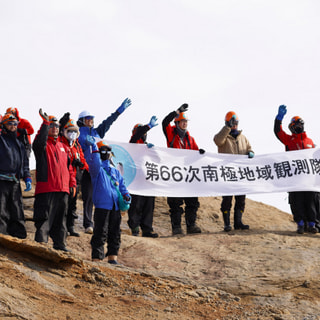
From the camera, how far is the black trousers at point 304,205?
11.3m

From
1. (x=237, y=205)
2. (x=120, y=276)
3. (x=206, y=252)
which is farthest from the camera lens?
(x=237, y=205)

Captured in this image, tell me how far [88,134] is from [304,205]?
4606 millimetres

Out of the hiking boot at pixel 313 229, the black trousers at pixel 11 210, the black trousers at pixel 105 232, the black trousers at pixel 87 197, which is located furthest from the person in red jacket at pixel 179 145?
the black trousers at pixel 11 210

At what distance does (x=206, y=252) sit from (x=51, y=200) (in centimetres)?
293

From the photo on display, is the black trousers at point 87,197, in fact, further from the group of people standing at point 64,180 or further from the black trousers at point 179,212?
the black trousers at point 179,212

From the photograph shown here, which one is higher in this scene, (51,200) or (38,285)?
(51,200)

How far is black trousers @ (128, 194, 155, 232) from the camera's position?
10.9m

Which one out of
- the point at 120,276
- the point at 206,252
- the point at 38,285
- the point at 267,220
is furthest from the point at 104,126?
the point at 267,220

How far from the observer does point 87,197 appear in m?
10.2

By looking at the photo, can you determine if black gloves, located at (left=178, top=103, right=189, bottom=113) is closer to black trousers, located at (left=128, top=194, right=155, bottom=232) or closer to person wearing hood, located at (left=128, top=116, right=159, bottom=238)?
person wearing hood, located at (left=128, top=116, right=159, bottom=238)

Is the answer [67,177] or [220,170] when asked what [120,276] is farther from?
[220,170]

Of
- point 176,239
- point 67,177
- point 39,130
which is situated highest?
point 39,130

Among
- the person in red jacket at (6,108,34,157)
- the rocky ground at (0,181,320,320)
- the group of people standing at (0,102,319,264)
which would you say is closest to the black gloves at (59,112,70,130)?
the group of people standing at (0,102,319,264)

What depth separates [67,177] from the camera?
28.2 ft
